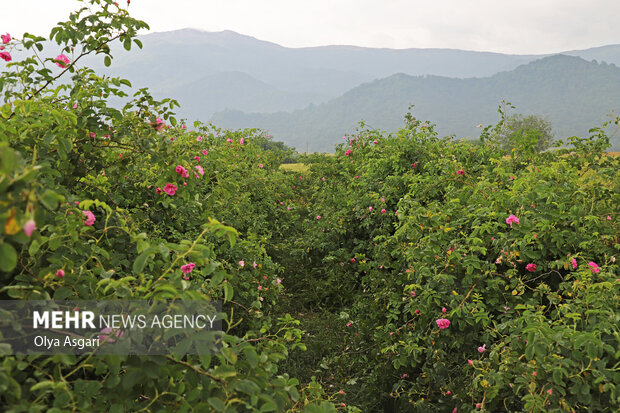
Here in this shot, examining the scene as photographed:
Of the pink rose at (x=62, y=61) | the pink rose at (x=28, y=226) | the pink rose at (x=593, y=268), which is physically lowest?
the pink rose at (x=593, y=268)

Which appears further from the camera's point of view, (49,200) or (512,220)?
(512,220)

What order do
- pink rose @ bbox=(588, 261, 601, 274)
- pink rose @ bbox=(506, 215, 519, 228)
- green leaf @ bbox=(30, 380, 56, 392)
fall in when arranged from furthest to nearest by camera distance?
pink rose @ bbox=(506, 215, 519, 228), pink rose @ bbox=(588, 261, 601, 274), green leaf @ bbox=(30, 380, 56, 392)

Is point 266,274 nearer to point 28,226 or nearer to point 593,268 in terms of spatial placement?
point 593,268

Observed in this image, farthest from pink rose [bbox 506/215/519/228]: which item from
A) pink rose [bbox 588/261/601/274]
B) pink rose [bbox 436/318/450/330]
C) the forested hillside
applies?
pink rose [bbox 436/318/450/330]

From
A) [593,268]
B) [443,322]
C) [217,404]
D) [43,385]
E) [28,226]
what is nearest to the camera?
[28,226]

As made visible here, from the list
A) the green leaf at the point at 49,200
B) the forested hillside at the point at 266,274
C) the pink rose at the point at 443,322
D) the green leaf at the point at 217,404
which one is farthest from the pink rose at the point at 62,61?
the pink rose at the point at 443,322

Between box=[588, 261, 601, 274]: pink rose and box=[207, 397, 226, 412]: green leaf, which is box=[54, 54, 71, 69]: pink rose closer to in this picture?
box=[207, 397, 226, 412]: green leaf

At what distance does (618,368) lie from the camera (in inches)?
69.8

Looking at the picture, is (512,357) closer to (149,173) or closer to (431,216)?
(431,216)

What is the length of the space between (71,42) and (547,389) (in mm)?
3175

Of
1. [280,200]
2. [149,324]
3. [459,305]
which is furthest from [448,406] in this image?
[280,200]

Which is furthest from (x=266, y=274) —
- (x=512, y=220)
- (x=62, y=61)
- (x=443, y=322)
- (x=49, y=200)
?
(x=49, y=200)

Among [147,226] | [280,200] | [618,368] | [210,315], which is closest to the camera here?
[210,315]

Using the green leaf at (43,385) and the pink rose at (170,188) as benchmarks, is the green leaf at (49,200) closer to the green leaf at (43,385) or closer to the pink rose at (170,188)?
the green leaf at (43,385)
